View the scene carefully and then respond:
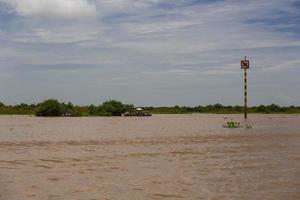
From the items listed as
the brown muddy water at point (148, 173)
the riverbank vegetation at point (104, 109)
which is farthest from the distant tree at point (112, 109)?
the brown muddy water at point (148, 173)

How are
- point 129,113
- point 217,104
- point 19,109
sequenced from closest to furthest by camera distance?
point 129,113 < point 19,109 < point 217,104

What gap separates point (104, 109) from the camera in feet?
316

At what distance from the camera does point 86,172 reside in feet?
52.8

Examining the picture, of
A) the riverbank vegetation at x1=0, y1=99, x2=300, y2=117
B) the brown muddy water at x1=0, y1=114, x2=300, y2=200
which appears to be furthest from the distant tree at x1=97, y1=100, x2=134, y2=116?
the brown muddy water at x1=0, y1=114, x2=300, y2=200

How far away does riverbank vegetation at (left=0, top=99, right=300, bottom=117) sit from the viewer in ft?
291

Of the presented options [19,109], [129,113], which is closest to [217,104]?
[129,113]

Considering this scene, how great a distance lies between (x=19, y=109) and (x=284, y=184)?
95.6 meters

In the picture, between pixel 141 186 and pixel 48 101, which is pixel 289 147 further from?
pixel 48 101

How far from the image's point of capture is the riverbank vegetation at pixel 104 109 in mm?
88562

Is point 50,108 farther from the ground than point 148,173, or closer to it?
farther from the ground

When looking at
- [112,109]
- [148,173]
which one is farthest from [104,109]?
[148,173]

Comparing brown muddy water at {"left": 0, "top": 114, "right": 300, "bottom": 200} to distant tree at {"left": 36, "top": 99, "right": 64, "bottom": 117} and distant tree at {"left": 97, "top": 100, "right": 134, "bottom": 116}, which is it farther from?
distant tree at {"left": 97, "top": 100, "right": 134, "bottom": 116}

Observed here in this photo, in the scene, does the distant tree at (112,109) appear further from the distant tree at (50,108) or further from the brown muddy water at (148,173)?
the brown muddy water at (148,173)

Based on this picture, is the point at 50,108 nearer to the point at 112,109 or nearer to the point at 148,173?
the point at 112,109
